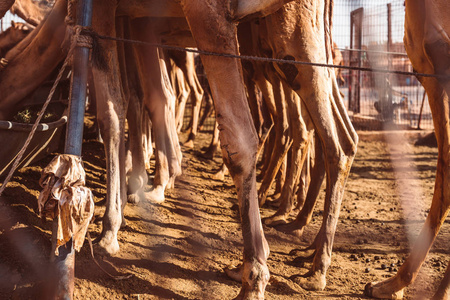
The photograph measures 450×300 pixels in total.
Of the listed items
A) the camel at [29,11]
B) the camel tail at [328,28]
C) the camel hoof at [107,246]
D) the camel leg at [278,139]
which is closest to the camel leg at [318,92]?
the camel tail at [328,28]

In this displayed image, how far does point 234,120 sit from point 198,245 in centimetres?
147

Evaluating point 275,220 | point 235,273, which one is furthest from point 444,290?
point 275,220

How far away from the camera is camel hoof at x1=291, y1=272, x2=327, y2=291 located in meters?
3.48

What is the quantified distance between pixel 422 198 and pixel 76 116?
5026 mm

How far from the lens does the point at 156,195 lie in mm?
5090

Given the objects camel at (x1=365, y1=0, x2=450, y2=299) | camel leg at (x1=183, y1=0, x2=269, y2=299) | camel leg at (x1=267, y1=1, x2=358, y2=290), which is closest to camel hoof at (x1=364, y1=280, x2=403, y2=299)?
camel at (x1=365, y1=0, x2=450, y2=299)

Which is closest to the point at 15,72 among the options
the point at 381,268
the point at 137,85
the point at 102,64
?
the point at 102,64

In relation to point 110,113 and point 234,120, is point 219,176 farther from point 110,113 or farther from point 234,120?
point 234,120

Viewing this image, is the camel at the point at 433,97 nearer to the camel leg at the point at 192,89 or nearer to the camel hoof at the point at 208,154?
the camel hoof at the point at 208,154

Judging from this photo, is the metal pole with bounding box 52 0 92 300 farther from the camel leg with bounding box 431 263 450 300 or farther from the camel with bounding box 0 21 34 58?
the camel with bounding box 0 21 34 58

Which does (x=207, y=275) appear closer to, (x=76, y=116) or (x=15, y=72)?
(x=76, y=116)

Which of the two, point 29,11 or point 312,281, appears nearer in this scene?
point 312,281

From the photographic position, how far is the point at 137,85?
17.4 ft

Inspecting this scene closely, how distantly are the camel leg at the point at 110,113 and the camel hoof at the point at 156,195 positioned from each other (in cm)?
100
